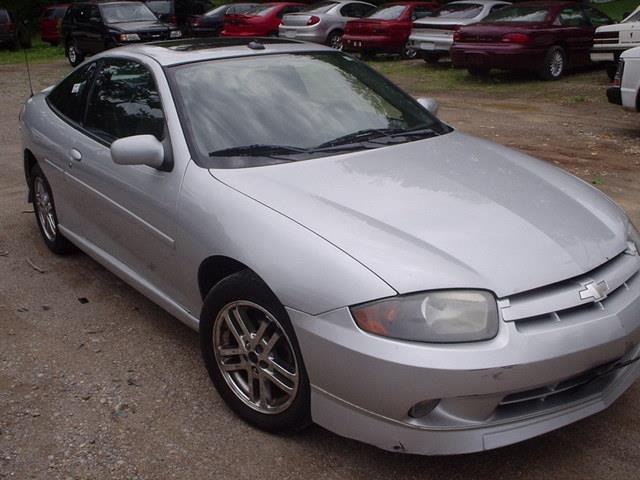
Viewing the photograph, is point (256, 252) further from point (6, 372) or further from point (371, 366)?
point (6, 372)

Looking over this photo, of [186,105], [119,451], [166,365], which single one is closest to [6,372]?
[166,365]

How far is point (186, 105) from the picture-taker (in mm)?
3955

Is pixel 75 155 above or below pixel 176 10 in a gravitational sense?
above

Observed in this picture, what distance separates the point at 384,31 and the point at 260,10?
4737mm

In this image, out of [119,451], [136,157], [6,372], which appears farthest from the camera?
[6,372]

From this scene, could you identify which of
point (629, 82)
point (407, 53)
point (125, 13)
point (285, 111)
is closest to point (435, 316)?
point (285, 111)

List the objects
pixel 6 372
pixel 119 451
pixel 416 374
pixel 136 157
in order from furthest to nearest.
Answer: pixel 6 372, pixel 136 157, pixel 119 451, pixel 416 374

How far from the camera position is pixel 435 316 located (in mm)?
2771

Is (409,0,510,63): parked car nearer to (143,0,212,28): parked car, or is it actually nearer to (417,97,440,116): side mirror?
(143,0,212,28): parked car

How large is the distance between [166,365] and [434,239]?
1.68 m

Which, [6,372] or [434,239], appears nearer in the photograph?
[434,239]

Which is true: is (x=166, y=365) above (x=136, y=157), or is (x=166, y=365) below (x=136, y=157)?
below

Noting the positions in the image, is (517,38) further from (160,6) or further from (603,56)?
(160,6)

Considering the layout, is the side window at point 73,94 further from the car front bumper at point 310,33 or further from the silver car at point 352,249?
the car front bumper at point 310,33
